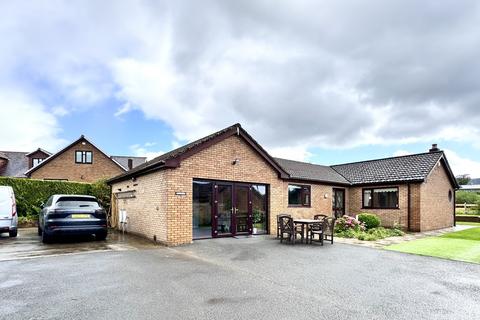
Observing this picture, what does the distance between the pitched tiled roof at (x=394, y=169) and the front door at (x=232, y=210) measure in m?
9.95

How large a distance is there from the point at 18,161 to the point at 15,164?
764mm

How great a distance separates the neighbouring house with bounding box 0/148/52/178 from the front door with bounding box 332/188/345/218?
31.6 metres

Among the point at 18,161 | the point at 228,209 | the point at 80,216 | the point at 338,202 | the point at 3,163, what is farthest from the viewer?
the point at 18,161

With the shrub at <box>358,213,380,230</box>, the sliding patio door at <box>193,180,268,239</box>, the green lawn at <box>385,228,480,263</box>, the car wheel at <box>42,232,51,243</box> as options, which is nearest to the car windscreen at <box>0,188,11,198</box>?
the car wheel at <box>42,232,51,243</box>

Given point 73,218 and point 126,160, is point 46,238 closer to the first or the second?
point 73,218

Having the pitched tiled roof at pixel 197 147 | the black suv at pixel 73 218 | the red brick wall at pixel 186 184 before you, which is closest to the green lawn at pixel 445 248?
Answer: the red brick wall at pixel 186 184

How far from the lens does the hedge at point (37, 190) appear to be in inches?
684

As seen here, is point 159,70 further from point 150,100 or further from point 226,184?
point 226,184

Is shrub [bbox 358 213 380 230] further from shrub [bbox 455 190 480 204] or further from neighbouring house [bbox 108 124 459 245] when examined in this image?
shrub [bbox 455 190 480 204]

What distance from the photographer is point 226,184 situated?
39.9 feet

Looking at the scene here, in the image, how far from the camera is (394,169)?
18.8 metres

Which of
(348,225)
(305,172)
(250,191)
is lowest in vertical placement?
(348,225)

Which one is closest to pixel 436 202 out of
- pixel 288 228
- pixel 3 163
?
pixel 288 228

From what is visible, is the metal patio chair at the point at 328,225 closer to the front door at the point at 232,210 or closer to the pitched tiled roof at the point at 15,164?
the front door at the point at 232,210
